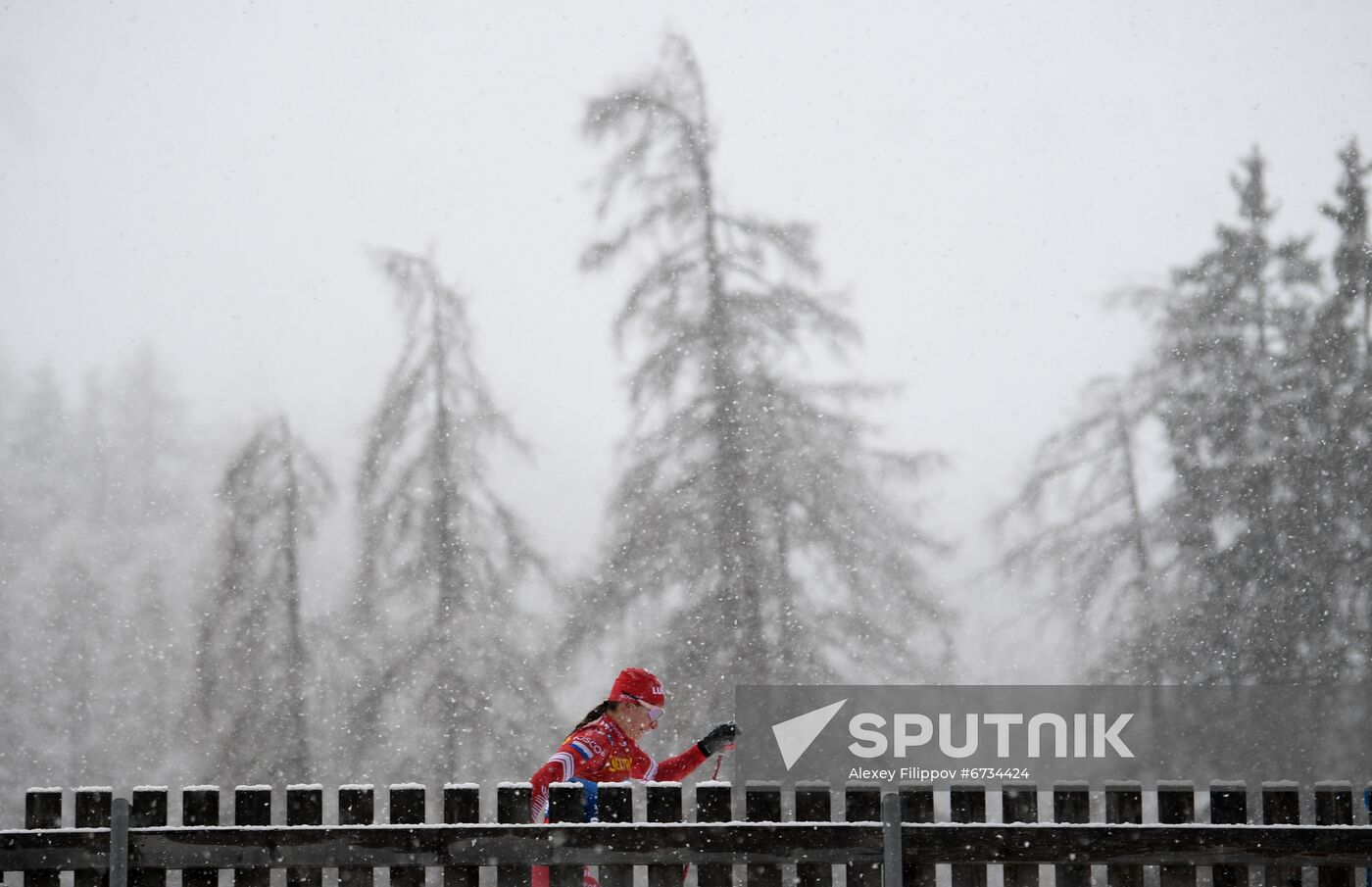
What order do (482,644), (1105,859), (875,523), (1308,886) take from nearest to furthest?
1. (1105,859)
2. (1308,886)
3. (875,523)
4. (482,644)

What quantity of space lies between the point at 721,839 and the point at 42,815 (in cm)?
254

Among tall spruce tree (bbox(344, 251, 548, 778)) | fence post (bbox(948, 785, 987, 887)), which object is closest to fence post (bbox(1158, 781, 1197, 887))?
fence post (bbox(948, 785, 987, 887))

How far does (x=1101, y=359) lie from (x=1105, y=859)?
1060cm

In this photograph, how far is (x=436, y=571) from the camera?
44.9 feet

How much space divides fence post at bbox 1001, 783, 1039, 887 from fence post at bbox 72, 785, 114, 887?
10.6ft

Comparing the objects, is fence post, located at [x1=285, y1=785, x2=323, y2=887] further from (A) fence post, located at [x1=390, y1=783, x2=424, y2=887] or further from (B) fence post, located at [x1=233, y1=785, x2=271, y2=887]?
(A) fence post, located at [x1=390, y1=783, x2=424, y2=887]

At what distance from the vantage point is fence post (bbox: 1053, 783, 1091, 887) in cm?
399

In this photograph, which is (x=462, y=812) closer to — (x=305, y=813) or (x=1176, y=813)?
(x=305, y=813)

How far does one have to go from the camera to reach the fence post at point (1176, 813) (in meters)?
3.96

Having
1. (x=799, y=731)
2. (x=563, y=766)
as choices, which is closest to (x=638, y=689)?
(x=563, y=766)

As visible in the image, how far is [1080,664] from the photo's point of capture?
487 inches

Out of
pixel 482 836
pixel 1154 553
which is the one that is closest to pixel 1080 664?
pixel 1154 553

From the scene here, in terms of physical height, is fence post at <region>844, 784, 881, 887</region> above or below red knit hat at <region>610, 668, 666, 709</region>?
below

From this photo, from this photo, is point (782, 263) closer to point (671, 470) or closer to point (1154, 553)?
point (671, 470)
